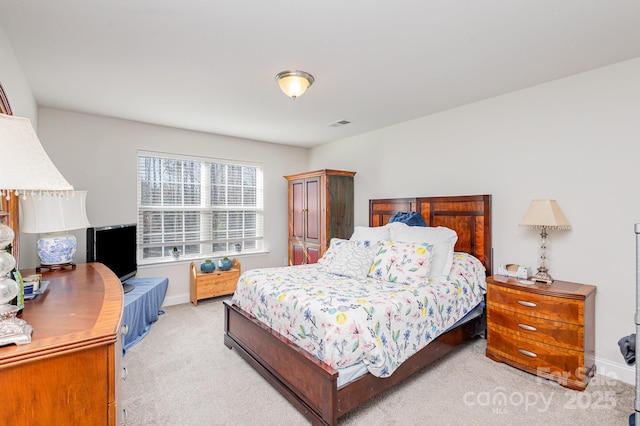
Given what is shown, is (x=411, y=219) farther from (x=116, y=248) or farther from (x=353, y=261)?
(x=116, y=248)

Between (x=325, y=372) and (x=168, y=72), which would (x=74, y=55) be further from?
(x=325, y=372)

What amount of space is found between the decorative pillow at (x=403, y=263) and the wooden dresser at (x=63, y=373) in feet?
7.46

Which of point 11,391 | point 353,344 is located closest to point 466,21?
point 353,344

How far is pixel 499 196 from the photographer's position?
3.28 m

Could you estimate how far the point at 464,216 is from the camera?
3.48 metres

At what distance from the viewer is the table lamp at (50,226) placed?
98.1 inches

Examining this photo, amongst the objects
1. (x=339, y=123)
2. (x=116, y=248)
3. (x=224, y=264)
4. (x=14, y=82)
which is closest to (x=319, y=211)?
(x=339, y=123)

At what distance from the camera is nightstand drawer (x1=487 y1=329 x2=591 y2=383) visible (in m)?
2.37

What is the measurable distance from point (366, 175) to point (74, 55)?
361 centimetres

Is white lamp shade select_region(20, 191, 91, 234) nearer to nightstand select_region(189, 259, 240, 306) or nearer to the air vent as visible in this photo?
nightstand select_region(189, 259, 240, 306)

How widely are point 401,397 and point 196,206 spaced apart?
384cm

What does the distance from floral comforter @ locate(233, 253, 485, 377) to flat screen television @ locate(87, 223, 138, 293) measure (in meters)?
1.45

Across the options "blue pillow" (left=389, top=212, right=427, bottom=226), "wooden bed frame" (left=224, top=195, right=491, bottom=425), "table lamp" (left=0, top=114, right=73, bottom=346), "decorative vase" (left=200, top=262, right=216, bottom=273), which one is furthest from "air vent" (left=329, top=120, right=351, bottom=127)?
"table lamp" (left=0, top=114, right=73, bottom=346)

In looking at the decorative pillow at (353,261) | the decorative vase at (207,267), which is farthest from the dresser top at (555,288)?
the decorative vase at (207,267)
